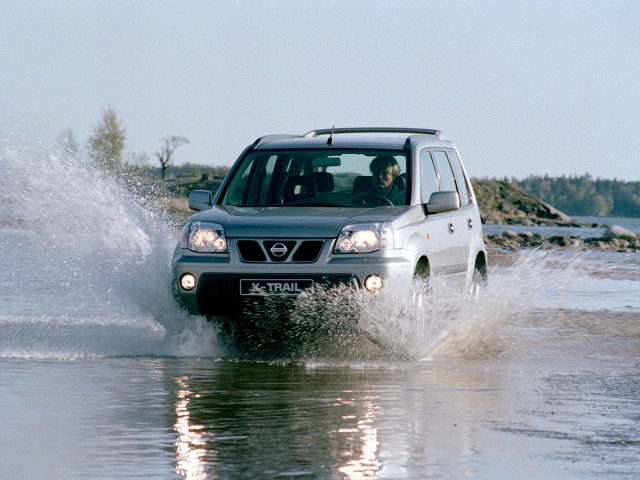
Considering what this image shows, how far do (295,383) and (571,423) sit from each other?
81.6 inches

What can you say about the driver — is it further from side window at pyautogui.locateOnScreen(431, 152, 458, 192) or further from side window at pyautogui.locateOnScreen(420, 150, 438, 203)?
side window at pyautogui.locateOnScreen(431, 152, 458, 192)

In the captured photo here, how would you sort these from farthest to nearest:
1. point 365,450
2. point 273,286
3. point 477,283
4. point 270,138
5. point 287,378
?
point 477,283
point 270,138
point 273,286
point 287,378
point 365,450

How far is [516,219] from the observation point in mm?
146875

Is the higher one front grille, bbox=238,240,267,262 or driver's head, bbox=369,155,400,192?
driver's head, bbox=369,155,400,192

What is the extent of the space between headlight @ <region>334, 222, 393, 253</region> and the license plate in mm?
351

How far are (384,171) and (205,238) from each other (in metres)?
1.63

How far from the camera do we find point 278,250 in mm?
8625

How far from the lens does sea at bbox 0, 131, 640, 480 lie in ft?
17.1

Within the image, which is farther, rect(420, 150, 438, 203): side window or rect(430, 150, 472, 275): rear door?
rect(430, 150, 472, 275): rear door

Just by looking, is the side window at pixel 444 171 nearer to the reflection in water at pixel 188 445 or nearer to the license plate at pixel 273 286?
the license plate at pixel 273 286

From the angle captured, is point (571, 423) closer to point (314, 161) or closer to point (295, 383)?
point (295, 383)

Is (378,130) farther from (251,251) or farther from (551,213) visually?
(551,213)

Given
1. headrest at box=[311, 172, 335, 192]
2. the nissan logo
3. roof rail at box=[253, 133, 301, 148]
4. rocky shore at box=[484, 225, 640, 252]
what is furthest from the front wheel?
rocky shore at box=[484, 225, 640, 252]

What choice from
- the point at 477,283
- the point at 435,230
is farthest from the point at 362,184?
the point at 477,283
